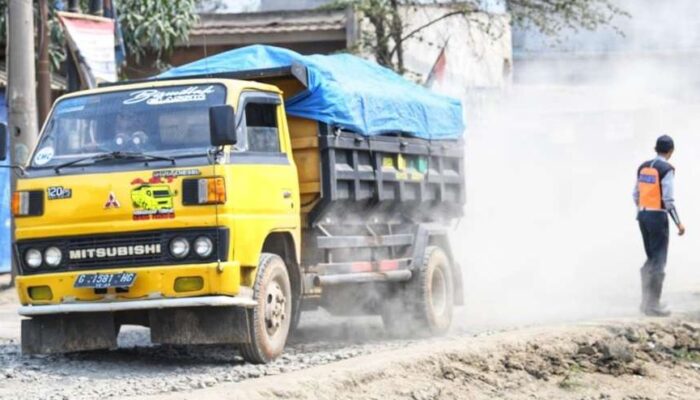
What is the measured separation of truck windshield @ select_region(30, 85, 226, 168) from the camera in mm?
10594

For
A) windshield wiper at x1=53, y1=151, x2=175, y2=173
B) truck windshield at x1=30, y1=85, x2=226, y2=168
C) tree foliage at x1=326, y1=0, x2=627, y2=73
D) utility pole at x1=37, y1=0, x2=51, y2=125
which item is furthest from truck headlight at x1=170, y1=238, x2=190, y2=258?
tree foliage at x1=326, y1=0, x2=627, y2=73

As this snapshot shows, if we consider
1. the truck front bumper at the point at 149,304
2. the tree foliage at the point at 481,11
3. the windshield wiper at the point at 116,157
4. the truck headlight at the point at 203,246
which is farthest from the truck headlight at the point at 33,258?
the tree foliage at the point at 481,11

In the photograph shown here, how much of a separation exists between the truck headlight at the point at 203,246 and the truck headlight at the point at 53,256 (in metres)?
1.06

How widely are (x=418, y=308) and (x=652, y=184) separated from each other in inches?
111

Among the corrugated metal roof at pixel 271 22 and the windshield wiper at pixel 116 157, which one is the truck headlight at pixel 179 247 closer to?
the windshield wiper at pixel 116 157

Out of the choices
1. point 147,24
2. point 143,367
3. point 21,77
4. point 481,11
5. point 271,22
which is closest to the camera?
point 143,367

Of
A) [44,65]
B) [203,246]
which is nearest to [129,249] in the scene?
[203,246]

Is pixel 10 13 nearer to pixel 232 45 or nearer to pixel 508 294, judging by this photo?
pixel 508 294

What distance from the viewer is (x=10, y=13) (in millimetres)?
16906

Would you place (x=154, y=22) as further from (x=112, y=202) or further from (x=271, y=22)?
(x=112, y=202)

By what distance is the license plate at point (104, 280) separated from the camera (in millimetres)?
10078

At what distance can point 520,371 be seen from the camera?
10.8 m

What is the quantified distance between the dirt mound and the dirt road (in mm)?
11

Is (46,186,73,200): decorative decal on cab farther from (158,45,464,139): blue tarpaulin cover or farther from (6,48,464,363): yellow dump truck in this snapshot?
(158,45,464,139): blue tarpaulin cover
